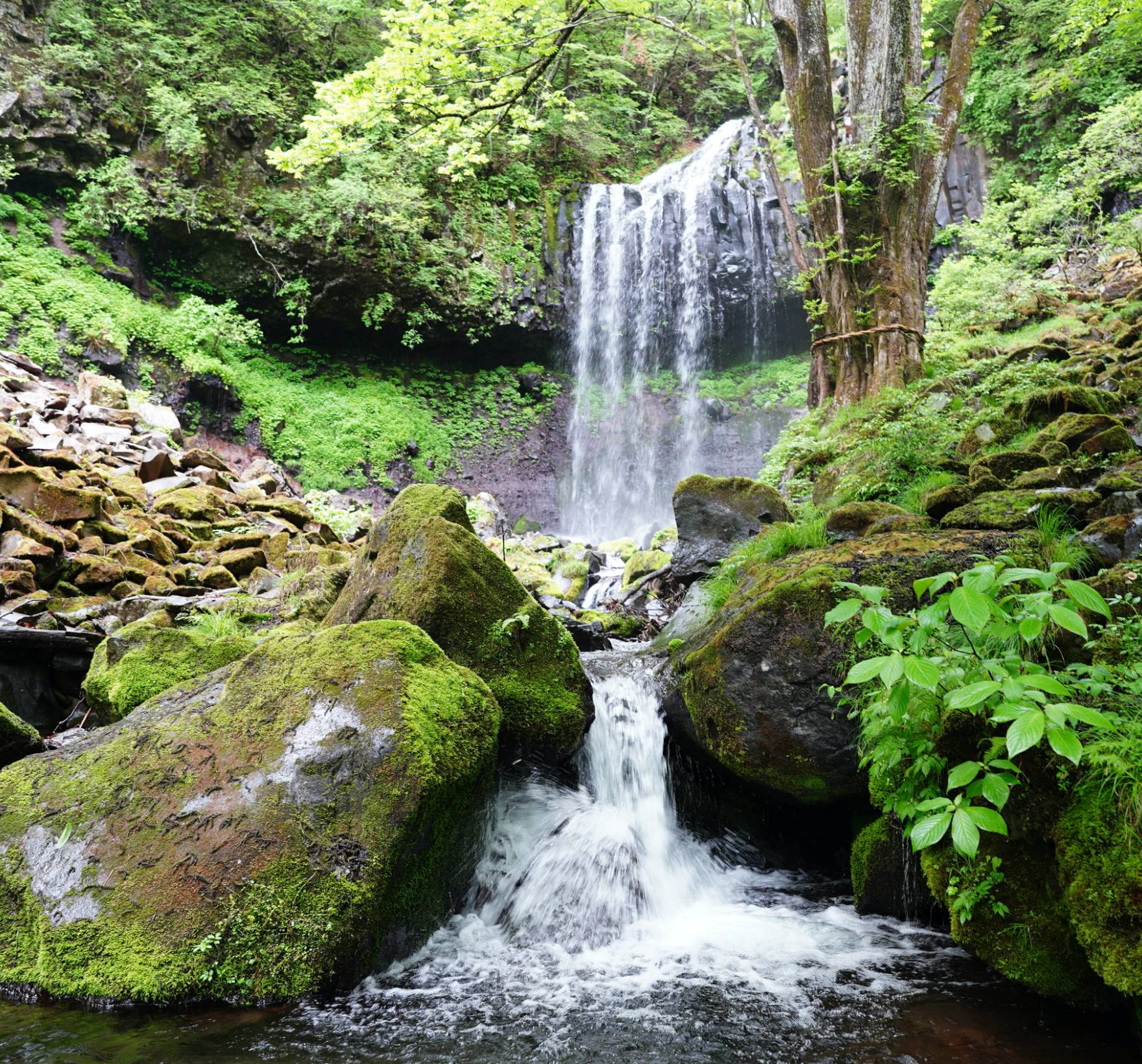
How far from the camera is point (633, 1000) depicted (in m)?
2.82

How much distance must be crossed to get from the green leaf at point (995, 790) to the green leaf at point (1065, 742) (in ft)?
0.68

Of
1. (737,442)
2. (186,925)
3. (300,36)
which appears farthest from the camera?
(737,442)

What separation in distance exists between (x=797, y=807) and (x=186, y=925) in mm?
3063

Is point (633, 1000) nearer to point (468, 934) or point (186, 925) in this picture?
point (468, 934)

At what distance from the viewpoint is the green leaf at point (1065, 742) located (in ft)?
5.89

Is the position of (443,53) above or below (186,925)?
above

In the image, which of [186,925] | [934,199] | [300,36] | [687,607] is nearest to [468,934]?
[186,925]

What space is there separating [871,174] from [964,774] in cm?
785

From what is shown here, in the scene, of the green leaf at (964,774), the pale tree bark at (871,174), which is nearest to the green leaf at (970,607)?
the green leaf at (964,774)

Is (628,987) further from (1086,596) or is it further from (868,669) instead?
(1086,596)

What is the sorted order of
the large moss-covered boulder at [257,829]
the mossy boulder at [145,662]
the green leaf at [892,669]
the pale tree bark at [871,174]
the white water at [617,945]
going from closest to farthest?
the green leaf at [892,669] → the white water at [617,945] → the large moss-covered boulder at [257,829] → the mossy boulder at [145,662] → the pale tree bark at [871,174]

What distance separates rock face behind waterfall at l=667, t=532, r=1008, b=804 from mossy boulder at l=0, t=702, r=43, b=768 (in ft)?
12.5

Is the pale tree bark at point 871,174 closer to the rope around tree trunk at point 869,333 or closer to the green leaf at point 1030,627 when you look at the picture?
the rope around tree trunk at point 869,333

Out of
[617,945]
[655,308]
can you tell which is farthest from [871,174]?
[655,308]
